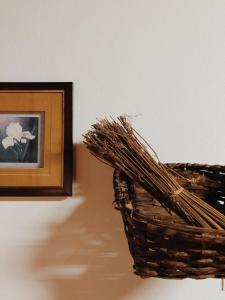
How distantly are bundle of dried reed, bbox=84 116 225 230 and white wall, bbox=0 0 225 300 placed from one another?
0.16 metres

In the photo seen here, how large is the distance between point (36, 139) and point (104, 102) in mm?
211

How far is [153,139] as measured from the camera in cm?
80

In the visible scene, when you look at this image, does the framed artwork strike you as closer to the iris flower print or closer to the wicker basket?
the iris flower print

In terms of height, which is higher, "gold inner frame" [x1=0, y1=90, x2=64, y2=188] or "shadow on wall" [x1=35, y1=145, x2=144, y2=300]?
"gold inner frame" [x1=0, y1=90, x2=64, y2=188]

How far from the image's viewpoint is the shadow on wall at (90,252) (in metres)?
0.79

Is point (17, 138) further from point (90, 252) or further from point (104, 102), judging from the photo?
point (90, 252)

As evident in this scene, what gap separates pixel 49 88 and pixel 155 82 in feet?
0.96

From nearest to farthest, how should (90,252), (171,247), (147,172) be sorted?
1. (171,247)
2. (147,172)
3. (90,252)

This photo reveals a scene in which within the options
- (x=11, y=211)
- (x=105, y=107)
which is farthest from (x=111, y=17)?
(x=11, y=211)

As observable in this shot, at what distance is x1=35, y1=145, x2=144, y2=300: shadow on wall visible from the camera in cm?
79

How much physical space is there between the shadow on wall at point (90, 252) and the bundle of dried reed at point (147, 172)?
17 cm

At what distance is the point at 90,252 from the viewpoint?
790mm

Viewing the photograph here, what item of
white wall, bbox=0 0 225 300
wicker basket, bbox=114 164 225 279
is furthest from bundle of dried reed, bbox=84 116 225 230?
white wall, bbox=0 0 225 300

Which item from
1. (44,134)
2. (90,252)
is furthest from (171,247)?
(44,134)
